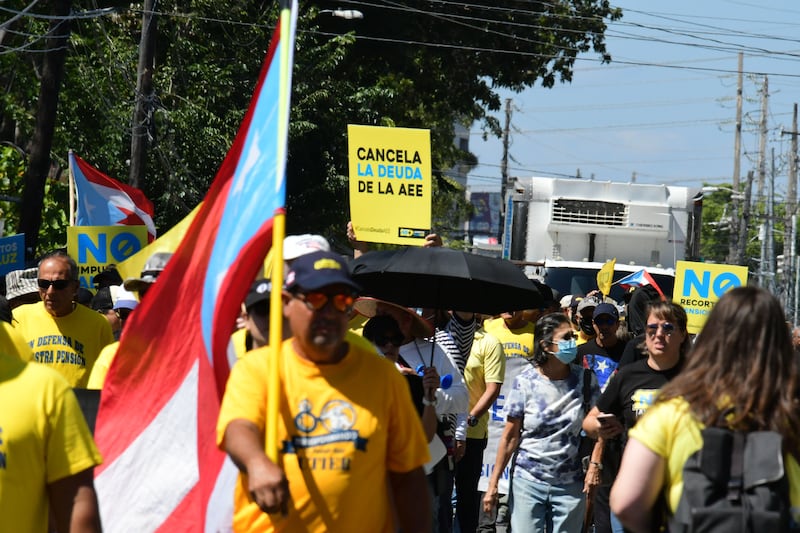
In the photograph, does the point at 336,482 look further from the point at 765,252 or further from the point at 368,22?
the point at 765,252

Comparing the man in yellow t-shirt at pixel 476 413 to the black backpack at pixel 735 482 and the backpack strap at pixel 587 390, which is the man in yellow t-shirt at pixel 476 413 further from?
the black backpack at pixel 735 482

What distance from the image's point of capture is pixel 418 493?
4656 millimetres

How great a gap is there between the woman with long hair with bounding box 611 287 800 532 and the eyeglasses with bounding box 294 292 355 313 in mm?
1006

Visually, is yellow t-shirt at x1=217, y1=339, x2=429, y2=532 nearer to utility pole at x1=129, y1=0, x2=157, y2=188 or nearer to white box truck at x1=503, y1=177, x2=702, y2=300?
white box truck at x1=503, y1=177, x2=702, y2=300

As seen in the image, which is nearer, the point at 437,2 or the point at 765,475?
the point at 765,475

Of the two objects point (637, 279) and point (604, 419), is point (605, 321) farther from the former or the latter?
point (637, 279)

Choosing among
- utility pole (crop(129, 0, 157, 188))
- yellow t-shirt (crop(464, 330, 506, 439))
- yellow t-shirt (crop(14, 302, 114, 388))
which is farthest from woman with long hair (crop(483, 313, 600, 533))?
utility pole (crop(129, 0, 157, 188))

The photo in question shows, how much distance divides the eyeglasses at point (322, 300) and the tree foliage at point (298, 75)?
14268 millimetres

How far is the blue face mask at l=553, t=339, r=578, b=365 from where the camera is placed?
28.8ft

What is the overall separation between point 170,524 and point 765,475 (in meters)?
2.43

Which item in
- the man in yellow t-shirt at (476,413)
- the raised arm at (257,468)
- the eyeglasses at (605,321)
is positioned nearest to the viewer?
the raised arm at (257,468)

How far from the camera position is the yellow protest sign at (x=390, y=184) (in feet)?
40.7

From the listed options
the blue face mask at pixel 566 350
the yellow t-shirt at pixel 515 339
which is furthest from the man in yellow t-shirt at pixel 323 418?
the yellow t-shirt at pixel 515 339

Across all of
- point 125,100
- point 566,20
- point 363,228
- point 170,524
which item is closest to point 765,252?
point 566,20
